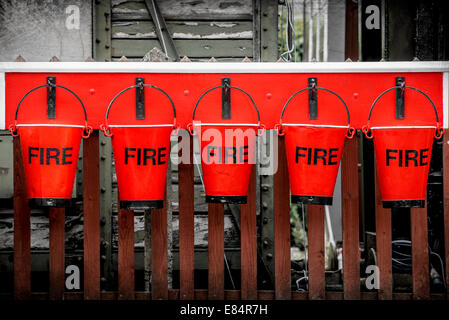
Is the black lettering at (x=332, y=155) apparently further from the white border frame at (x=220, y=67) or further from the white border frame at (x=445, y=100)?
the white border frame at (x=445, y=100)

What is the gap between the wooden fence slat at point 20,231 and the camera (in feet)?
9.87

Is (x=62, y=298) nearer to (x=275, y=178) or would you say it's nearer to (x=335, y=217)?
(x=275, y=178)

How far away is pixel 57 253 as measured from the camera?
301cm

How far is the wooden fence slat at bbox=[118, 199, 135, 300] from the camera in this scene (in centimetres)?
302

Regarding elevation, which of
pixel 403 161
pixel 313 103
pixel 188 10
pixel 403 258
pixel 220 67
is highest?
pixel 188 10

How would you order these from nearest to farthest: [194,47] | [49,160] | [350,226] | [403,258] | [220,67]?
[49,160] → [220,67] → [350,226] → [403,258] → [194,47]

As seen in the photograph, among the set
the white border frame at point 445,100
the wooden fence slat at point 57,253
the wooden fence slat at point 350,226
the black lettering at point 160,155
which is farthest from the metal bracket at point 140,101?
the white border frame at point 445,100

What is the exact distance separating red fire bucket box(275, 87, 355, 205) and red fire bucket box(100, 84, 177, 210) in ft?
2.15

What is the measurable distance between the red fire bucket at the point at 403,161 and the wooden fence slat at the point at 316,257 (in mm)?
478

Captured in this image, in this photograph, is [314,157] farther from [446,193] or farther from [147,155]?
[446,193]

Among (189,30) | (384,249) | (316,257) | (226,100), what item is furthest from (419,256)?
(189,30)

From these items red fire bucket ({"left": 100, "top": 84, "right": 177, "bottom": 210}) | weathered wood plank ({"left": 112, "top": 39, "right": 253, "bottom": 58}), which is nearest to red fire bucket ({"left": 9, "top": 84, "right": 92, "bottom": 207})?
red fire bucket ({"left": 100, "top": 84, "right": 177, "bottom": 210})

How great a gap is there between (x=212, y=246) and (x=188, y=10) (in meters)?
2.24

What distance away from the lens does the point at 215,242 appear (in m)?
3.02
